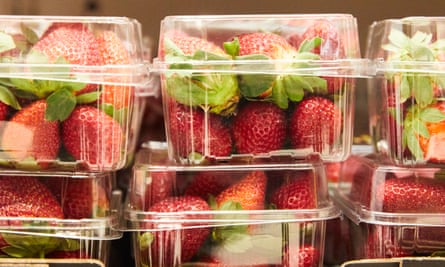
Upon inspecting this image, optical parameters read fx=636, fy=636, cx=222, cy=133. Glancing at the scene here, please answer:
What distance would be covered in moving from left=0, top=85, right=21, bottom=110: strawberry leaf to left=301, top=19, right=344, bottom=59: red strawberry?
515 mm

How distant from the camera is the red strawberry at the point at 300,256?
44.4 inches

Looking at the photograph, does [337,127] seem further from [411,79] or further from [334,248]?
[334,248]

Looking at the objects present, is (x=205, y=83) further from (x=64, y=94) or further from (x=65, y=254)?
(x=65, y=254)

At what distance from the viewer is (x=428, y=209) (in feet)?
3.78

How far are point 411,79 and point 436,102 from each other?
6cm

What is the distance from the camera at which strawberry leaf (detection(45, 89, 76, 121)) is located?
42.3 inches

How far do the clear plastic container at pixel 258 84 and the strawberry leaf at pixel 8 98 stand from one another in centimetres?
25

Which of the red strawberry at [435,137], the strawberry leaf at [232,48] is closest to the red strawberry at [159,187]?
the strawberry leaf at [232,48]

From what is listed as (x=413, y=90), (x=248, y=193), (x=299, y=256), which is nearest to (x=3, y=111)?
(x=248, y=193)

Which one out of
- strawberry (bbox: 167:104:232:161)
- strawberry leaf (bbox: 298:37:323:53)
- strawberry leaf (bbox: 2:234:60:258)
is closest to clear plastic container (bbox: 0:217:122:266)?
strawberry leaf (bbox: 2:234:60:258)

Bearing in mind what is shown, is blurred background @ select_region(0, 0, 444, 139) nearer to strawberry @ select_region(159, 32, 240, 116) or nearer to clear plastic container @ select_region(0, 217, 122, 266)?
strawberry @ select_region(159, 32, 240, 116)

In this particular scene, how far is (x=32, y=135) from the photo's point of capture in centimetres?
109

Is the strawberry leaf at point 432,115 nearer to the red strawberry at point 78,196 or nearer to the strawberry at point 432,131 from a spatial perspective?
the strawberry at point 432,131

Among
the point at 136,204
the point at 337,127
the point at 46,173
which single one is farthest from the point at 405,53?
the point at 46,173
